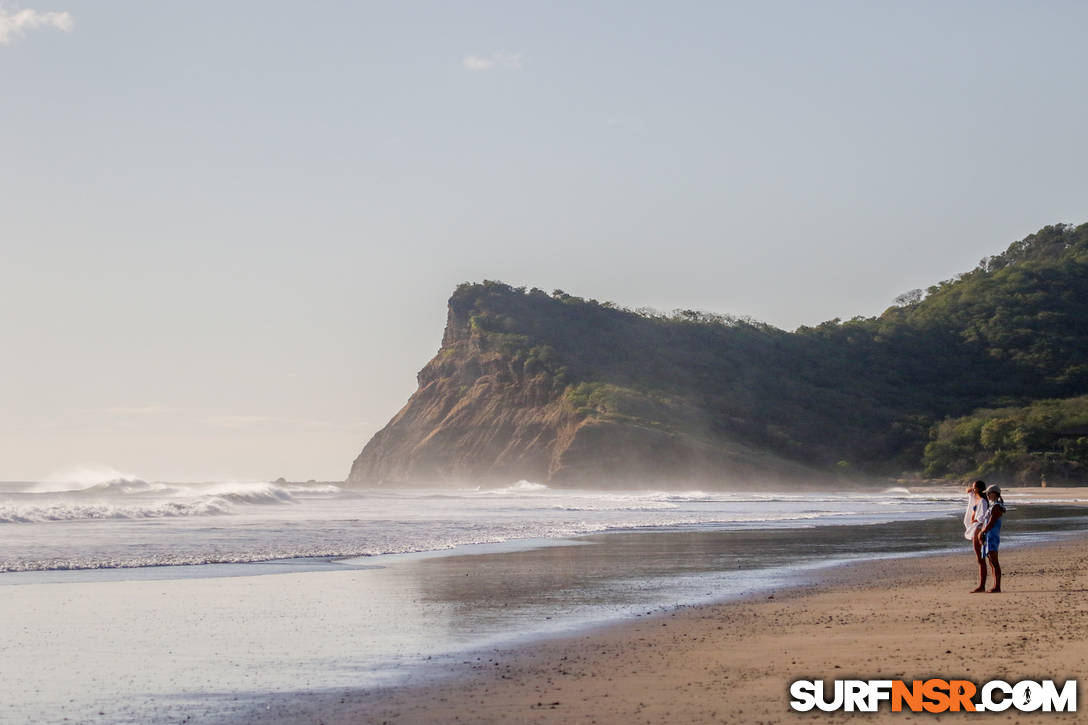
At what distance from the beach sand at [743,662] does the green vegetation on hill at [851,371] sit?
325ft


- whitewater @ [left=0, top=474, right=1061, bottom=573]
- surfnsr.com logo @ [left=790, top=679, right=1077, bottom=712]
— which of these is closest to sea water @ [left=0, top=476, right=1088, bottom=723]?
whitewater @ [left=0, top=474, right=1061, bottom=573]

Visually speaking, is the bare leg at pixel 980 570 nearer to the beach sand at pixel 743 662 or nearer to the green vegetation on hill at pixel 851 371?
the beach sand at pixel 743 662

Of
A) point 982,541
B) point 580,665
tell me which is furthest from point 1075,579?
point 580,665

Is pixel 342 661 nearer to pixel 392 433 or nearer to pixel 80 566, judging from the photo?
pixel 80 566

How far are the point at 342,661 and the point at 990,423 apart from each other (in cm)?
11053

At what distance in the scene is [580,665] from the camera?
9.99 m

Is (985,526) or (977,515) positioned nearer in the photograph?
(985,526)

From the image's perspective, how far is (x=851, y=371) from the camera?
447 feet

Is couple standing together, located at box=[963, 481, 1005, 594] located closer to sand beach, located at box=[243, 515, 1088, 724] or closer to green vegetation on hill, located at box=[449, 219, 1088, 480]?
sand beach, located at box=[243, 515, 1088, 724]

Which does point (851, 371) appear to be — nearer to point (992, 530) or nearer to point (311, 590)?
point (992, 530)

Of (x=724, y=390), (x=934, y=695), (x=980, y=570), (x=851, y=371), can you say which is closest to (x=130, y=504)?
(x=980, y=570)

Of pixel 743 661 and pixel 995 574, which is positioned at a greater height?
pixel 995 574

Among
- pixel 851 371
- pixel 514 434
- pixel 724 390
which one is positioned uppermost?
pixel 851 371

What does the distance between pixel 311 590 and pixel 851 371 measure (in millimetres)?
127302
